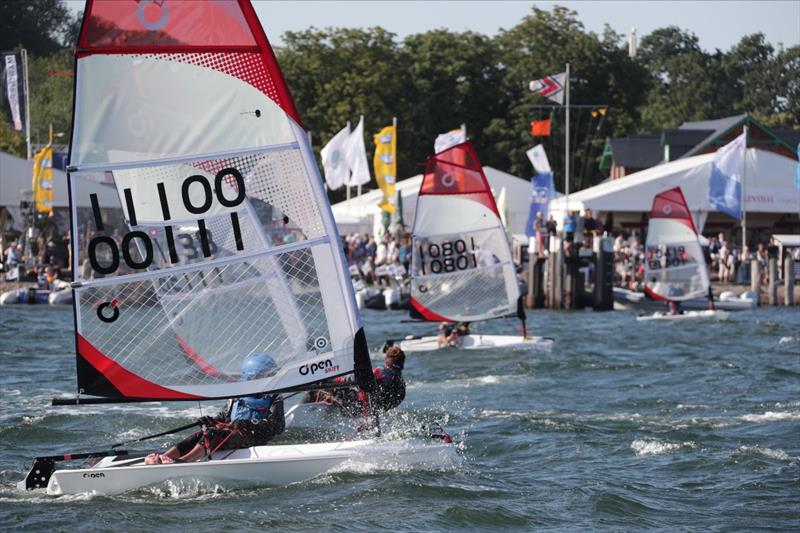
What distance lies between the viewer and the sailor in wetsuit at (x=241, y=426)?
411 inches

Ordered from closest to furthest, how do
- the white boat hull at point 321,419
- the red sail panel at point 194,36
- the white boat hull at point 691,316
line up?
the red sail panel at point 194,36, the white boat hull at point 321,419, the white boat hull at point 691,316

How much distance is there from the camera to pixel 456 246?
2212 cm

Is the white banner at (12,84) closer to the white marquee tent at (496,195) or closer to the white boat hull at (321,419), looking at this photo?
the white marquee tent at (496,195)

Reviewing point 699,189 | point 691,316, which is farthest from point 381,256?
point 699,189

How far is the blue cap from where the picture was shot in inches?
410

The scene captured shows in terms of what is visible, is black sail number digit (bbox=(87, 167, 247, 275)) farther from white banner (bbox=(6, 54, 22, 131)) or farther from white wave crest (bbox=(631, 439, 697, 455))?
white banner (bbox=(6, 54, 22, 131))

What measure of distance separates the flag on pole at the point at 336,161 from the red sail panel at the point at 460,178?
17.1 metres

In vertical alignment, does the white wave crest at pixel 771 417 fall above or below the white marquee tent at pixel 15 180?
below

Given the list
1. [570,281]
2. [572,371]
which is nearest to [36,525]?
[572,371]

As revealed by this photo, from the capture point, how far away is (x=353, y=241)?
38.9m

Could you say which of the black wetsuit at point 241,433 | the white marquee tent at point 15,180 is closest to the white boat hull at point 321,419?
the black wetsuit at point 241,433

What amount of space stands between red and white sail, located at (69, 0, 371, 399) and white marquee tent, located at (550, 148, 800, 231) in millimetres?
27270

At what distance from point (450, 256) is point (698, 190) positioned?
1792 centimetres

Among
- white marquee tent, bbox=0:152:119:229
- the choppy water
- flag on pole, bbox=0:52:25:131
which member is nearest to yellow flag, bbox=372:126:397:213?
white marquee tent, bbox=0:152:119:229
